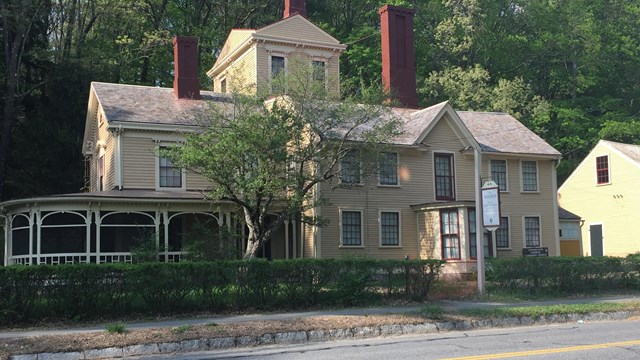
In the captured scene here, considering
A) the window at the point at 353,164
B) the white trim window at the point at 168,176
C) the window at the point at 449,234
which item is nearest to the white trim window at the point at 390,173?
the window at the point at 353,164

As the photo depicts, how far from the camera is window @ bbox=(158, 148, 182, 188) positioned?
1091 inches

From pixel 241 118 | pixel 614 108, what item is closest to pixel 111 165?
pixel 241 118

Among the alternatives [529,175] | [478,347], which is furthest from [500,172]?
[478,347]

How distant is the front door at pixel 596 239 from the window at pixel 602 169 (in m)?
2.72

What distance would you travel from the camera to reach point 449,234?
27.8 metres

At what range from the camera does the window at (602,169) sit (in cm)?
3831

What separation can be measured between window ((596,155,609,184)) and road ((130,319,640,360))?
25686mm

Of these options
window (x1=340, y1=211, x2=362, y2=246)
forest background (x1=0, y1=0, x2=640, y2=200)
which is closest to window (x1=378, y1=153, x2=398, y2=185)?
window (x1=340, y1=211, x2=362, y2=246)

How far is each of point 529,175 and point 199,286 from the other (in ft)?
66.5

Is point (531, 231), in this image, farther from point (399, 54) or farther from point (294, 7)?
point (294, 7)

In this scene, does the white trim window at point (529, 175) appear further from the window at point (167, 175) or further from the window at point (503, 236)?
the window at point (167, 175)

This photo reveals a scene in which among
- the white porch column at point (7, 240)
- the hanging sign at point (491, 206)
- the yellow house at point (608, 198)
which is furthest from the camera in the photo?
the yellow house at point (608, 198)

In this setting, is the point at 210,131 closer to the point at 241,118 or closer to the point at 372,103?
the point at 241,118

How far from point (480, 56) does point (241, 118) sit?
98.3 ft
